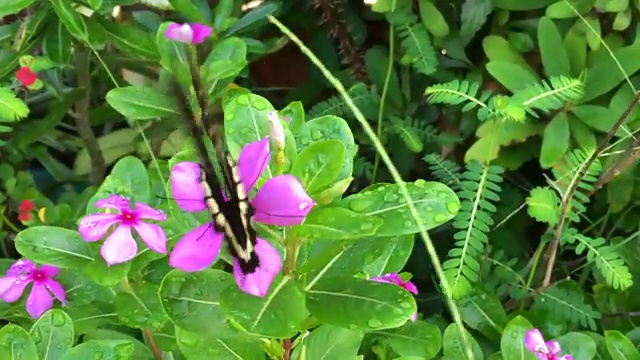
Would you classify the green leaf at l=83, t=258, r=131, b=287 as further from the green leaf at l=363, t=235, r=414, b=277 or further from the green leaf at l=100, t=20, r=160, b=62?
the green leaf at l=100, t=20, r=160, b=62

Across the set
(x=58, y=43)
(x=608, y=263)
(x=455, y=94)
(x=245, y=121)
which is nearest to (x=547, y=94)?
(x=455, y=94)

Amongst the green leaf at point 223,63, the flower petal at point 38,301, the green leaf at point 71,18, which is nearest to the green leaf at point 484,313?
the green leaf at point 223,63

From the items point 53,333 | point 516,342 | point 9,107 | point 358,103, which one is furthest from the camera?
point 358,103

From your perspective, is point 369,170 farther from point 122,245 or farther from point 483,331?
point 122,245

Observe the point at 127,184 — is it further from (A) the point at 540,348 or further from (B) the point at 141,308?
(A) the point at 540,348

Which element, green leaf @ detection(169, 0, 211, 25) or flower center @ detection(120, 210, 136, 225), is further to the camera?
green leaf @ detection(169, 0, 211, 25)

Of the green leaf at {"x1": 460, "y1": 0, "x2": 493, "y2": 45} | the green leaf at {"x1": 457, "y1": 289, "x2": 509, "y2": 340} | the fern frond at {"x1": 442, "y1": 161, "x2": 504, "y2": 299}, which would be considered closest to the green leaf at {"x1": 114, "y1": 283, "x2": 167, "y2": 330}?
the fern frond at {"x1": 442, "y1": 161, "x2": 504, "y2": 299}
